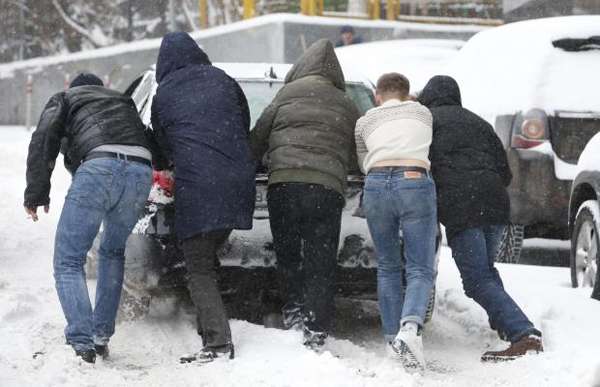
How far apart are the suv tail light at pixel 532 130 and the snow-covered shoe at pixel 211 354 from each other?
373 centimetres

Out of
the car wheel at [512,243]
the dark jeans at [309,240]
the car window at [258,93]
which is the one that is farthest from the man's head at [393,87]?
the car wheel at [512,243]

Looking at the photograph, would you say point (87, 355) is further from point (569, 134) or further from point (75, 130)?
point (569, 134)

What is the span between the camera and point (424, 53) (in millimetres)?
14188

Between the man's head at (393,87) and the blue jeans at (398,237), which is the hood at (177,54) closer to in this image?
the man's head at (393,87)

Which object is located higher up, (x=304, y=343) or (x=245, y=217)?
(x=245, y=217)

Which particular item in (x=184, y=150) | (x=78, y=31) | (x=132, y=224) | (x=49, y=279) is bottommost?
(x=78, y=31)

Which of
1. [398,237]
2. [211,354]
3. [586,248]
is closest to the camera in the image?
[211,354]

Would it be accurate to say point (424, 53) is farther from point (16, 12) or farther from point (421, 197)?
point (16, 12)

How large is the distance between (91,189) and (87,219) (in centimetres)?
16

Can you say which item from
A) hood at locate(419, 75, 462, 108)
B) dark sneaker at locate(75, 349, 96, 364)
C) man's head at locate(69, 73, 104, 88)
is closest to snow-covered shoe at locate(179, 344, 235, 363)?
dark sneaker at locate(75, 349, 96, 364)

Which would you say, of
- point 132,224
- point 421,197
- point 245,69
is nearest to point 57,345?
point 132,224

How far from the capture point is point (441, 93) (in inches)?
250

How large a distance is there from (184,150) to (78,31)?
2999cm

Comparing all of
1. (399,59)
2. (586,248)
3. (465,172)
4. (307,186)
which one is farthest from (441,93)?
(399,59)
